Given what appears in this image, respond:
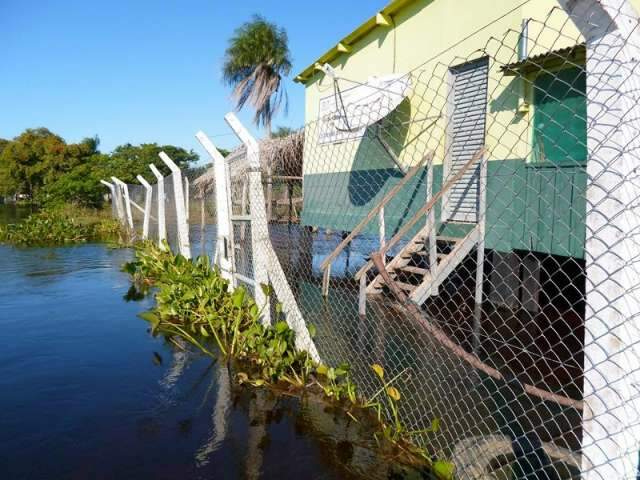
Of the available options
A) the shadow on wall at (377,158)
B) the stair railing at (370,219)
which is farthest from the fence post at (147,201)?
the stair railing at (370,219)

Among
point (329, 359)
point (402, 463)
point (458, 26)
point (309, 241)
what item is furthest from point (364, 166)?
point (402, 463)

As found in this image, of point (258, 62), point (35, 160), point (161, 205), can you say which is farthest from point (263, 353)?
point (35, 160)

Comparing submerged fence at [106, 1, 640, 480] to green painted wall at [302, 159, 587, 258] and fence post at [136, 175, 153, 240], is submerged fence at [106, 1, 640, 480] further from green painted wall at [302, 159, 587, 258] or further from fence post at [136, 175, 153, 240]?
fence post at [136, 175, 153, 240]

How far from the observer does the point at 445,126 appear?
12.1ft

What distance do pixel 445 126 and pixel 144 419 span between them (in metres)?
2.89

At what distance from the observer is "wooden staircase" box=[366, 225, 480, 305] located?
6117 mm

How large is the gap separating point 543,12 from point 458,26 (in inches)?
62.1

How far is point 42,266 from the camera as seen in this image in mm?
9805

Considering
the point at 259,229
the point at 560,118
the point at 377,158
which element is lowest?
the point at 259,229

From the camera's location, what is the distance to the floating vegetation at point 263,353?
3016 mm

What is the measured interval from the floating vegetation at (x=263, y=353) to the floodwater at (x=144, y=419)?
4.9 inches

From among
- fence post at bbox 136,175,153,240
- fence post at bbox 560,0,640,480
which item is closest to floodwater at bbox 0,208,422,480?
fence post at bbox 560,0,640,480

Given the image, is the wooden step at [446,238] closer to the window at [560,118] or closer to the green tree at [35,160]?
the window at [560,118]

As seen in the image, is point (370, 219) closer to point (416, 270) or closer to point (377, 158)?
point (416, 270)
